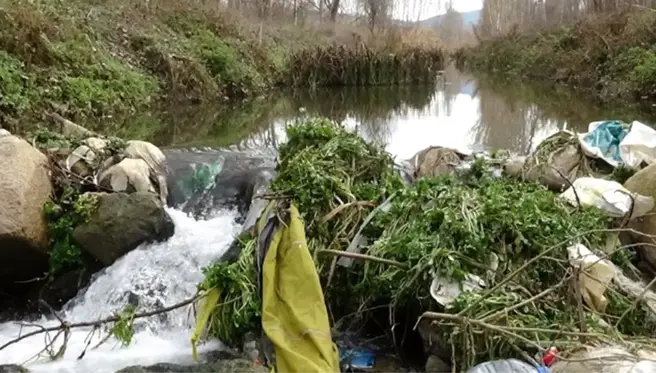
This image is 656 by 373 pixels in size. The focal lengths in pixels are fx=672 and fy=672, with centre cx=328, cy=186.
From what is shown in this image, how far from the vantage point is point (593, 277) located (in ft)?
12.2

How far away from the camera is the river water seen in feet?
14.8

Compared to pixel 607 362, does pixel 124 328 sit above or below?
below

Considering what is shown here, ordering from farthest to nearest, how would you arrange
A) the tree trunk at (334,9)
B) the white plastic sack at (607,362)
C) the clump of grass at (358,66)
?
the tree trunk at (334,9) < the clump of grass at (358,66) < the white plastic sack at (607,362)

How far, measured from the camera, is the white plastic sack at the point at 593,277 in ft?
12.4

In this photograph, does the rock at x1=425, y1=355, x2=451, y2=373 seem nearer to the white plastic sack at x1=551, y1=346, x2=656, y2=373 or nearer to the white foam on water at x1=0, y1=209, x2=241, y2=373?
the white plastic sack at x1=551, y1=346, x2=656, y2=373

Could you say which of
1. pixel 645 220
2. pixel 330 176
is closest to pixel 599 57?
pixel 645 220

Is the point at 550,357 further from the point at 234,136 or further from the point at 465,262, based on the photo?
the point at 234,136

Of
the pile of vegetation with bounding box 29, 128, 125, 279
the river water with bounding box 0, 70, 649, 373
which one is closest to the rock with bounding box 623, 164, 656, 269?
the river water with bounding box 0, 70, 649, 373

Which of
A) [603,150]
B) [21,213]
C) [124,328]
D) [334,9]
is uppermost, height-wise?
[334,9]

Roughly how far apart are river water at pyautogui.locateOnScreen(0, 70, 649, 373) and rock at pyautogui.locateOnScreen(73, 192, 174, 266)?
10cm

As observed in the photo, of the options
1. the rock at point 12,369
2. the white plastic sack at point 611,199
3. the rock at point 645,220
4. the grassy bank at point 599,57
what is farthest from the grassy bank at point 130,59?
the rock at point 645,220

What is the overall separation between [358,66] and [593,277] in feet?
50.7

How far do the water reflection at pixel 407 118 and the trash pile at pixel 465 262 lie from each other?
3.00 metres

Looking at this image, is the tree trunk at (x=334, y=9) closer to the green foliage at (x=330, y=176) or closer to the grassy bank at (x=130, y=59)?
the grassy bank at (x=130, y=59)
